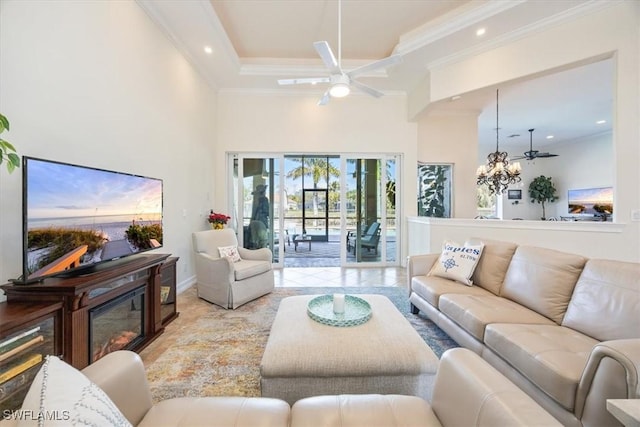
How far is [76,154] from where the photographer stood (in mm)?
2145

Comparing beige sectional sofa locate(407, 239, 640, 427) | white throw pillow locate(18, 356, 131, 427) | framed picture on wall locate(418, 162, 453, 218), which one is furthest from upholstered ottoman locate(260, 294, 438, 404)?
framed picture on wall locate(418, 162, 453, 218)

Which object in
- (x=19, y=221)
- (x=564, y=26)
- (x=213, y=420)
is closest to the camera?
(x=213, y=420)

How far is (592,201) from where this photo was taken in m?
7.46

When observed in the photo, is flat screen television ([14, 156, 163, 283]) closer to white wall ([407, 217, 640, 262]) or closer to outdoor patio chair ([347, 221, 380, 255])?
outdoor patio chair ([347, 221, 380, 255])

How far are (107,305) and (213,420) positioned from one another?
4.87 feet

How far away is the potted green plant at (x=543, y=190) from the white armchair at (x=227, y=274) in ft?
30.4

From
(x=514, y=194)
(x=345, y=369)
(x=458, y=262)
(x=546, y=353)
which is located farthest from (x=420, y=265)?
(x=514, y=194)

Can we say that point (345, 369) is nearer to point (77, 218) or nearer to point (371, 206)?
point (77, 218)

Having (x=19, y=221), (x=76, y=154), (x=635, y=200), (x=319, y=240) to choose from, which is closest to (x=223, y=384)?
(x=19, y=221)

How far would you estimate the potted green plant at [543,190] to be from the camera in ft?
27.7

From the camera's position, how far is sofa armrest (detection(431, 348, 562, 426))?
763 mm

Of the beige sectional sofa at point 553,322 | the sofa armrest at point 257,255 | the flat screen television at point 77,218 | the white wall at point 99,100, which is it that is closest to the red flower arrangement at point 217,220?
the white wall at point 99,100

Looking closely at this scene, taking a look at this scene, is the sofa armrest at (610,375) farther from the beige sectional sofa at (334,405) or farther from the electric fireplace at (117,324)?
the electric fireplace at (117,324)

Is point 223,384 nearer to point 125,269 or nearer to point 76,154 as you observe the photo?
point 125,269
